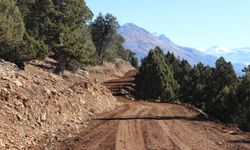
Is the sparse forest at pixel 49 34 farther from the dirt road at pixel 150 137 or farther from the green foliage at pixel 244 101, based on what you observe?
the dirt road at pixel 150 137

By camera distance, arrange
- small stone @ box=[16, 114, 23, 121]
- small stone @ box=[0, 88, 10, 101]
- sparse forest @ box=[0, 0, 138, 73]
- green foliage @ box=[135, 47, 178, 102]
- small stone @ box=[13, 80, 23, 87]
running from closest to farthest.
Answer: small stone @ box=[16, 114, 23, 121]
small stone @ box=[0, 88, 10, 101]
small stone @ box=[13, 80, 23, 87]
sparse forest @ box=[0, 0, 138, 73]
green foliage @ box=[135, 47, 178, 102]

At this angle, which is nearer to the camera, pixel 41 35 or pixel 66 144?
pixel 66 144

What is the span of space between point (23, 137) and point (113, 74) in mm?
97421

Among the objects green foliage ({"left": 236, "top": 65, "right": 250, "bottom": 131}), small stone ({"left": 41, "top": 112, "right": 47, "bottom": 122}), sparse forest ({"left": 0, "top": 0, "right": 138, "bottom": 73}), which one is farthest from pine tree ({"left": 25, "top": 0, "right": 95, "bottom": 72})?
small stone ({"left": 41, "top": 112, "right": 47, "bottom": 122})

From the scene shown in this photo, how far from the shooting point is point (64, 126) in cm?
2727

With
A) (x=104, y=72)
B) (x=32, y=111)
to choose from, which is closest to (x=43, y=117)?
(x=32, y=111)

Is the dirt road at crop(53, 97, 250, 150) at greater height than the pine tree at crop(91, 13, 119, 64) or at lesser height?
lesser

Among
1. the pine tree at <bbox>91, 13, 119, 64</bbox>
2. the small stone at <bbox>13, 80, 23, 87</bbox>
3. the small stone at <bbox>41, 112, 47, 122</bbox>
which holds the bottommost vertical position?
the small stone at <bbox>41, 112, 47, 122</bbox>

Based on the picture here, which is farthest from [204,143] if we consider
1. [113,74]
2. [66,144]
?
[113,74]

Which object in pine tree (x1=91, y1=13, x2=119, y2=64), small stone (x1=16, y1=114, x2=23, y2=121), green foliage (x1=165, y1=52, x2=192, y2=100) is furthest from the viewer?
pine tree (x1=91, y1=13, x2=119, y2=64)

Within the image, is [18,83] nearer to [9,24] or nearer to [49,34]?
[9,24]

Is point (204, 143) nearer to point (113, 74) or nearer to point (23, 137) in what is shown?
point (23, 137)

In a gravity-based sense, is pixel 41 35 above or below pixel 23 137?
above

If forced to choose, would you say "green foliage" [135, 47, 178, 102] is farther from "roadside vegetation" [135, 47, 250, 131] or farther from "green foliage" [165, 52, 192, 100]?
"green foliage" [165, 52, 192, 100]
